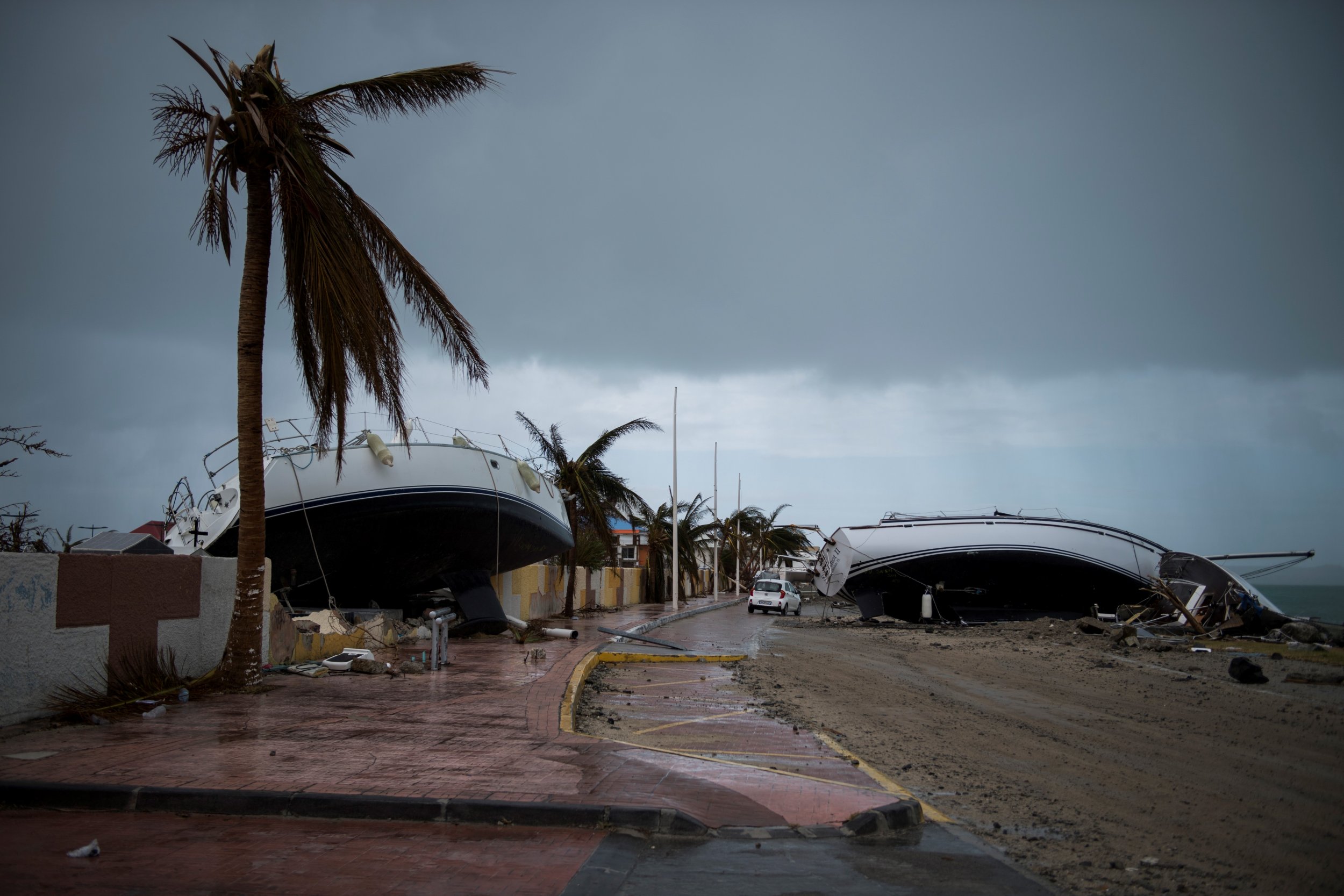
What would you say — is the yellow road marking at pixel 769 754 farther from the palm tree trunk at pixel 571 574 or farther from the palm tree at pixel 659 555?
the palm tree at pixel 659 555

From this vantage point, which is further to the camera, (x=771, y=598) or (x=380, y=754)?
(x=771, y=598)

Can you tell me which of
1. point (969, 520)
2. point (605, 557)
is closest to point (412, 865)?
point (969, 520)

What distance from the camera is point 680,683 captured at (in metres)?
11.9

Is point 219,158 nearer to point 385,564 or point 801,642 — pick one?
point 385,564

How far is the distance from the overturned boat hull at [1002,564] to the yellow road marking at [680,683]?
14.5 meters

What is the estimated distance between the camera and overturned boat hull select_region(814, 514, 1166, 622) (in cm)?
2503

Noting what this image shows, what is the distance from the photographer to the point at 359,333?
9.18 meters

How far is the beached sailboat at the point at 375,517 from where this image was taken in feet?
47.6

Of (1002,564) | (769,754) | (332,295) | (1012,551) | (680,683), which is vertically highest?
(332,295)

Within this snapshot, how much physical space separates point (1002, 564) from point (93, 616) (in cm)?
2281

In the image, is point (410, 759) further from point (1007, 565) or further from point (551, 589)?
point (1007, 565)

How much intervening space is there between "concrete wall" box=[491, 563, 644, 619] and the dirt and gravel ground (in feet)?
30.5

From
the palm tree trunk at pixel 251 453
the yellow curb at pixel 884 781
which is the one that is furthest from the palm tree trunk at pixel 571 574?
the yellow curb at pixel 884 781

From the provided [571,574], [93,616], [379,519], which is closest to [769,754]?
[93,616]
